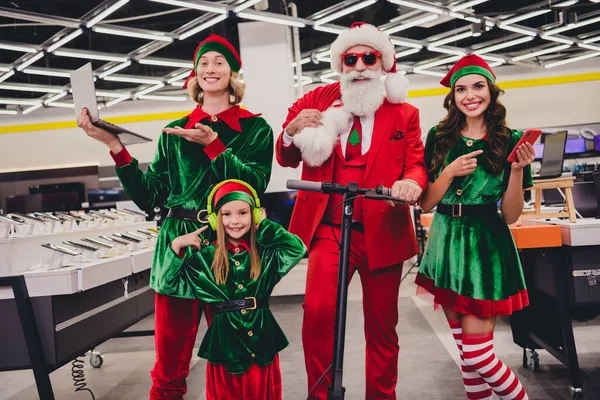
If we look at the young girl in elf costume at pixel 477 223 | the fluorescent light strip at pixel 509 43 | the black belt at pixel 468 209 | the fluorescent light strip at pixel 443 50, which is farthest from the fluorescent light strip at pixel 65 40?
the fluorescent light strip at pixel 509 43

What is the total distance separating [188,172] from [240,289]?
50cm

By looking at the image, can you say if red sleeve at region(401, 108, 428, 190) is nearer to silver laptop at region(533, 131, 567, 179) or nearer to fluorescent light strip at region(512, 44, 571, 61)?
silver laptop at region(533, 131, 567, 179)

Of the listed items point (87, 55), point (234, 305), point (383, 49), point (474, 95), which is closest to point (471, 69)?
point (474, 95)

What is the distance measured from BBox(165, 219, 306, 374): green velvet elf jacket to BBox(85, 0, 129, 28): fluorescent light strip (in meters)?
5.34

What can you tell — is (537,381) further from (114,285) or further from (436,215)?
(114,285)

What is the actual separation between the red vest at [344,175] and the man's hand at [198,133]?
514mm

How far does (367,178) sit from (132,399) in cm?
219

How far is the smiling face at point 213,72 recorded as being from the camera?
81.1 inches

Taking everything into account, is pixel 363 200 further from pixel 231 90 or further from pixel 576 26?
pixel 576 26

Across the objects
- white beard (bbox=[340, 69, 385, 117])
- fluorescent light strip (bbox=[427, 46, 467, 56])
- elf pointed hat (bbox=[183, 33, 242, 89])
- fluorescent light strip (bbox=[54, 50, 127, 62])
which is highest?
fluorescent light strip (bbox=[54, 50, 127, 62])

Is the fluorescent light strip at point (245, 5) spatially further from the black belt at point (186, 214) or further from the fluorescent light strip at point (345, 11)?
the black belt at point (186, 214)

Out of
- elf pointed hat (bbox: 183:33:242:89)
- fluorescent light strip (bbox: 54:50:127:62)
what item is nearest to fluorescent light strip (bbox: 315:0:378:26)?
fluorescent light strip (bbox: 54:50:127:62)

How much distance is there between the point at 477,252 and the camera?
2105 millimetres

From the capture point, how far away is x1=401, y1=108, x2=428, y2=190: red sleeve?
2113mm
